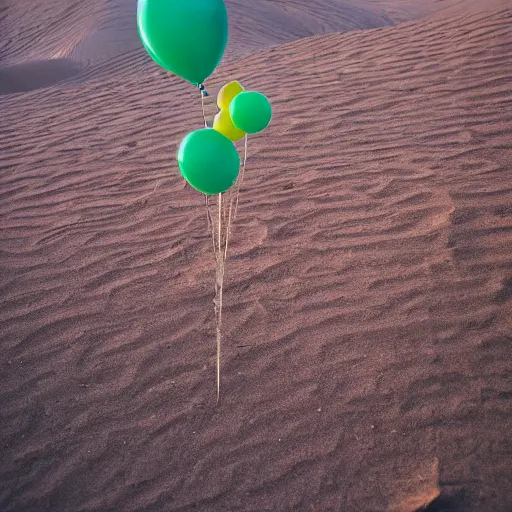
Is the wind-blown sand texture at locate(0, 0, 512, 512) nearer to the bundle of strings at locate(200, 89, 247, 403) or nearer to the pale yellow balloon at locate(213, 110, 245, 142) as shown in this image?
the bundle of strings at locate(200, 89, 247, 403)

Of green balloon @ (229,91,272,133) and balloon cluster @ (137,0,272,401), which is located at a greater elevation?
balloon cluster @ (137,0,272,401)

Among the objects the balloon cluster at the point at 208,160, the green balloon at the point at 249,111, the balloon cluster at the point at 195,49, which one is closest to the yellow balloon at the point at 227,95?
the green balloon at the point at 249,111

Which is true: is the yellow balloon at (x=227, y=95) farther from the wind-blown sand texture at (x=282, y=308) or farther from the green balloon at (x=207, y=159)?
the wind-blown sand texture at (x=282, y=308)

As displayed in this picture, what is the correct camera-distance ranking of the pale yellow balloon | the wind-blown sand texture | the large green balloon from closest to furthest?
the large green balloon < the wind-blown sand texture < the pale yellow balloon

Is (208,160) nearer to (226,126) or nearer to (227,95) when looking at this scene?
(226,126)

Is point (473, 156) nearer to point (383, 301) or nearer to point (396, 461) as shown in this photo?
point (383, 301)

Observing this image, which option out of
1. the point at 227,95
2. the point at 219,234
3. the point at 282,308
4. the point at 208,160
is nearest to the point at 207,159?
the point at 208,160

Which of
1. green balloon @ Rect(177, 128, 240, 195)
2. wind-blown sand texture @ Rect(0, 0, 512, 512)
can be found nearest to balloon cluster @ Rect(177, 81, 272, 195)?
green balloon @ Rect(177, 128, 240, 195)
